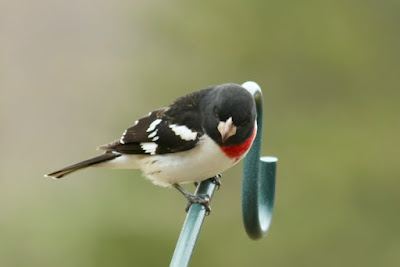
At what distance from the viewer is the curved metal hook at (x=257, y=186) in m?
3.31

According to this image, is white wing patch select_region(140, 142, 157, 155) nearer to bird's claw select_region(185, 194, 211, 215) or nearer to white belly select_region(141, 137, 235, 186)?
white belly select_region(141, 137, 235, 186)

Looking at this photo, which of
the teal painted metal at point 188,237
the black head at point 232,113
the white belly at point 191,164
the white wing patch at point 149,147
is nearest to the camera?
the teal painted metal at point 188,237

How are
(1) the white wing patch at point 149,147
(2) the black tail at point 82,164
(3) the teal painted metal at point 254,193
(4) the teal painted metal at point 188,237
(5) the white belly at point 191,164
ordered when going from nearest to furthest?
1. (4) the teal painted metal at point 188,237
2. (3) the teal painted metal at point 254,193
3. (5) the white belly at point 191,164
4. (1) the white wing patch at point 149,147
5. (2) the black tail at point 82,164

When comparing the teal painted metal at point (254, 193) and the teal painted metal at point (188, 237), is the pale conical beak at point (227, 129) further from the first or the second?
the teal painted metal at point (188, 237)

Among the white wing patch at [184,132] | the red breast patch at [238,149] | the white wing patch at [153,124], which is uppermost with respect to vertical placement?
the white wing patch at [153,124]

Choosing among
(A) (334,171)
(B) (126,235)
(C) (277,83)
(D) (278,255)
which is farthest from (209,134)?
(C) (277,83)

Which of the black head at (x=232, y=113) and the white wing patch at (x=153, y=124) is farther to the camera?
the white wing patch at (x=153, y=124)

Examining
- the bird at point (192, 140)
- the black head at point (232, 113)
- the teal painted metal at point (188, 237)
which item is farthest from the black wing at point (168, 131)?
the teal painted metal at point (188, 237)

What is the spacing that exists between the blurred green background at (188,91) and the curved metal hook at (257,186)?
6.36ft

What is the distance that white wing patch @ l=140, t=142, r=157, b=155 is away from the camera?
3574 millimetres

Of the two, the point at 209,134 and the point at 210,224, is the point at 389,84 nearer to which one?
the point at 210,224

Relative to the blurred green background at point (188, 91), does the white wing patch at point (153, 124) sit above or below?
below

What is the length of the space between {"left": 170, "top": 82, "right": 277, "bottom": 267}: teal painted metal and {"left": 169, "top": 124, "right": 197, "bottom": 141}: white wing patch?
217 mm

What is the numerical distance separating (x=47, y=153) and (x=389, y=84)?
9.34ft
